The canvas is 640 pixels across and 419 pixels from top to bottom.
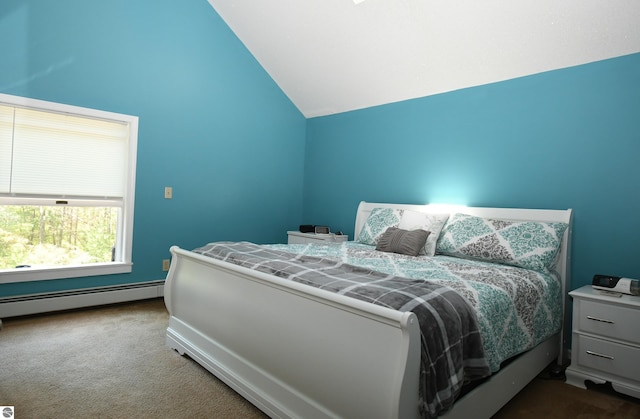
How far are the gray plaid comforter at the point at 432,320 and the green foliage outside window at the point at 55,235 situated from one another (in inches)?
93.7

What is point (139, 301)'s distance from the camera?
3.66 m

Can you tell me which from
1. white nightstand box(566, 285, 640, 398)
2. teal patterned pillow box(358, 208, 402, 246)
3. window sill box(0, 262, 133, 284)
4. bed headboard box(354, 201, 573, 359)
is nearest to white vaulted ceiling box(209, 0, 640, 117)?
bed headboard box(354, 201, 573, 359)

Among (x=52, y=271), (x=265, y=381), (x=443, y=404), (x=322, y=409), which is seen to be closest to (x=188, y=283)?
(x=265, y=381)

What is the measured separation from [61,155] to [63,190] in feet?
0.97

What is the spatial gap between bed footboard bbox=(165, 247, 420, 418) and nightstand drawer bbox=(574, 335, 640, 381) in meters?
1.59

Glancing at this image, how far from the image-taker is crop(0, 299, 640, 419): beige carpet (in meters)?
1.87

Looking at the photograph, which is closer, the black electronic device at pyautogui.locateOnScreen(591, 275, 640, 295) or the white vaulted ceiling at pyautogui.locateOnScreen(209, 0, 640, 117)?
the black electronic device at pyautogui.locateOnScreen(591, 275, 640, 295)

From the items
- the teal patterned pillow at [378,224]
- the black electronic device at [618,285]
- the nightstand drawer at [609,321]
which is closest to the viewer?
the nightstand drawer at [609,321]

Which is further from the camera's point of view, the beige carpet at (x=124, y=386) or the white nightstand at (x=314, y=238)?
the white nightstand at (x=314, y=238)

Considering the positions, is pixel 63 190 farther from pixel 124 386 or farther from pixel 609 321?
pixel 609 321

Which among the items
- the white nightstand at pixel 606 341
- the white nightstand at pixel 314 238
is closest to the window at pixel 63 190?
the white nightstand at pixel 314 238

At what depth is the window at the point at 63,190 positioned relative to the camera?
3021 millimetres

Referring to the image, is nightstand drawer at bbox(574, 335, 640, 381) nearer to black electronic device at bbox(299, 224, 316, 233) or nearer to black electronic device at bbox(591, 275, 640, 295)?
black electronic device at bbox(591, 275, 640, 295)

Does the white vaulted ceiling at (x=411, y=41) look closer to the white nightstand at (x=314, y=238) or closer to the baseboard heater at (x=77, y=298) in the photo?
the white nightstand at (x=314, y=238)
